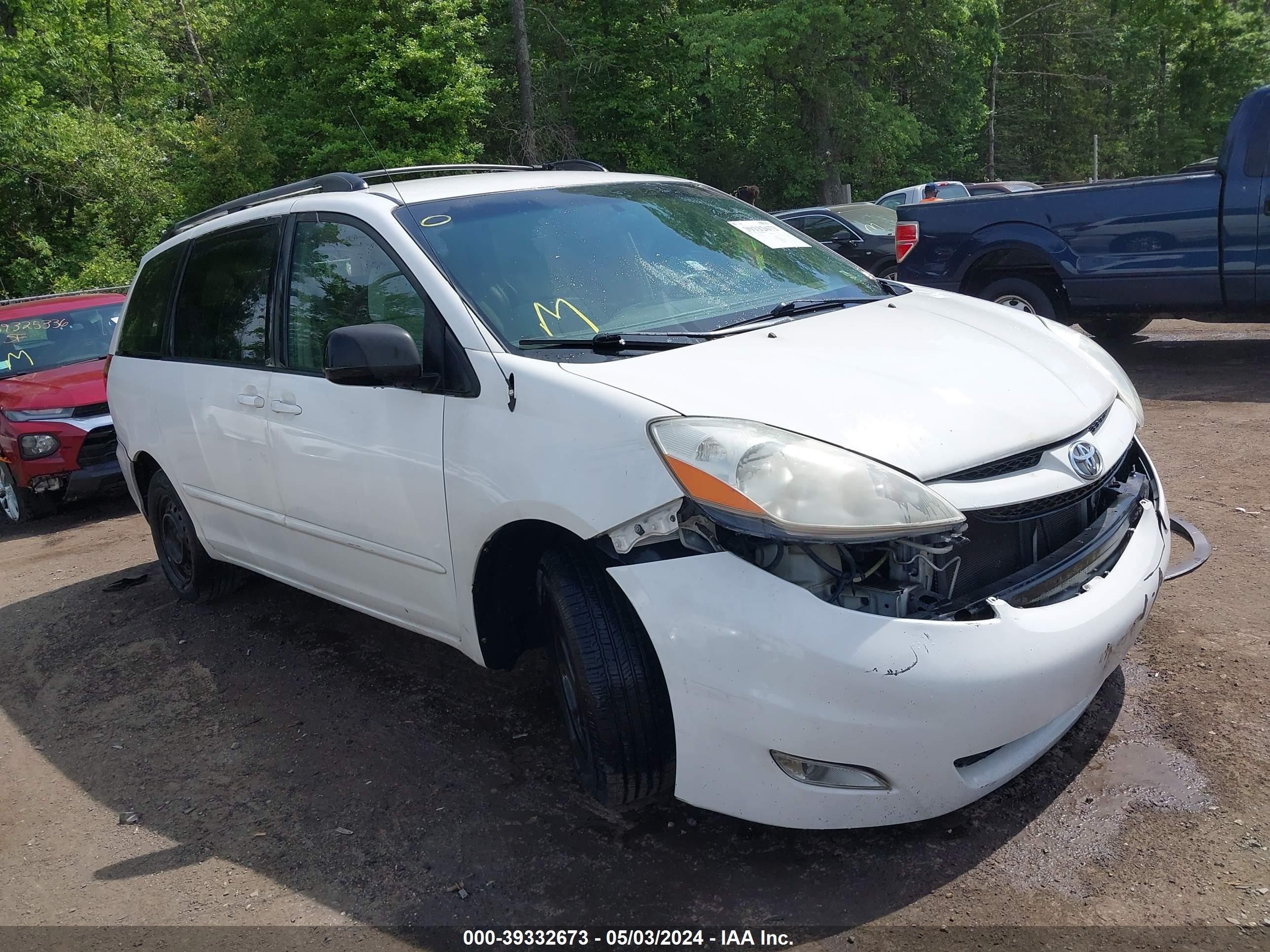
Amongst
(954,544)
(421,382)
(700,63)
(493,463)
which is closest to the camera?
(954,544)

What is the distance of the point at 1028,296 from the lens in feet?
27.9

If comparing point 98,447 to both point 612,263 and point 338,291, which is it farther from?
point 612,263

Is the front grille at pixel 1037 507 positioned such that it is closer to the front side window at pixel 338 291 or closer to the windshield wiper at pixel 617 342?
the windshield wiper at pixel 617 342

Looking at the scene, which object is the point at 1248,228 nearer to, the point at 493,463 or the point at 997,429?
the point at 997,429

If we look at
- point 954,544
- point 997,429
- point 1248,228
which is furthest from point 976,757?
point 1248,228

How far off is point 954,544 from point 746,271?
1601mm

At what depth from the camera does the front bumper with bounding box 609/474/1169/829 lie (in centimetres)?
234

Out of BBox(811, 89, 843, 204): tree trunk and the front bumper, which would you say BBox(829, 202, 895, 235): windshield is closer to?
the front bumper

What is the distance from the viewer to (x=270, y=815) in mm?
3297

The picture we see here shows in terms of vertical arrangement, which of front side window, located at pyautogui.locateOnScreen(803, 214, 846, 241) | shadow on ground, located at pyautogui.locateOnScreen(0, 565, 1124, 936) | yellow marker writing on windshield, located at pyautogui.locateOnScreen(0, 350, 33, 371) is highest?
front side window, located at pyautogui.locateOnScreen(803, 214, 846, 241)

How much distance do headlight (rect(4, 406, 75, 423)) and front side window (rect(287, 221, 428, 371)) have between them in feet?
16.3

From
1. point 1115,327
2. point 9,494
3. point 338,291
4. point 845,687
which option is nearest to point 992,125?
point 1115,327

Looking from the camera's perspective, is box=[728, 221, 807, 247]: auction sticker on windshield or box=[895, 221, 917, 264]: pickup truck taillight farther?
box=[895, 221, 917, 264]: pickup truck taillight

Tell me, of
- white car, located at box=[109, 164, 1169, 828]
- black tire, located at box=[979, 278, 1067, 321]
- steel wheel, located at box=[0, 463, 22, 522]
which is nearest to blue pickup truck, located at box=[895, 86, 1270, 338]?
black tire, located at box=[979, 278, 1067, 321]
